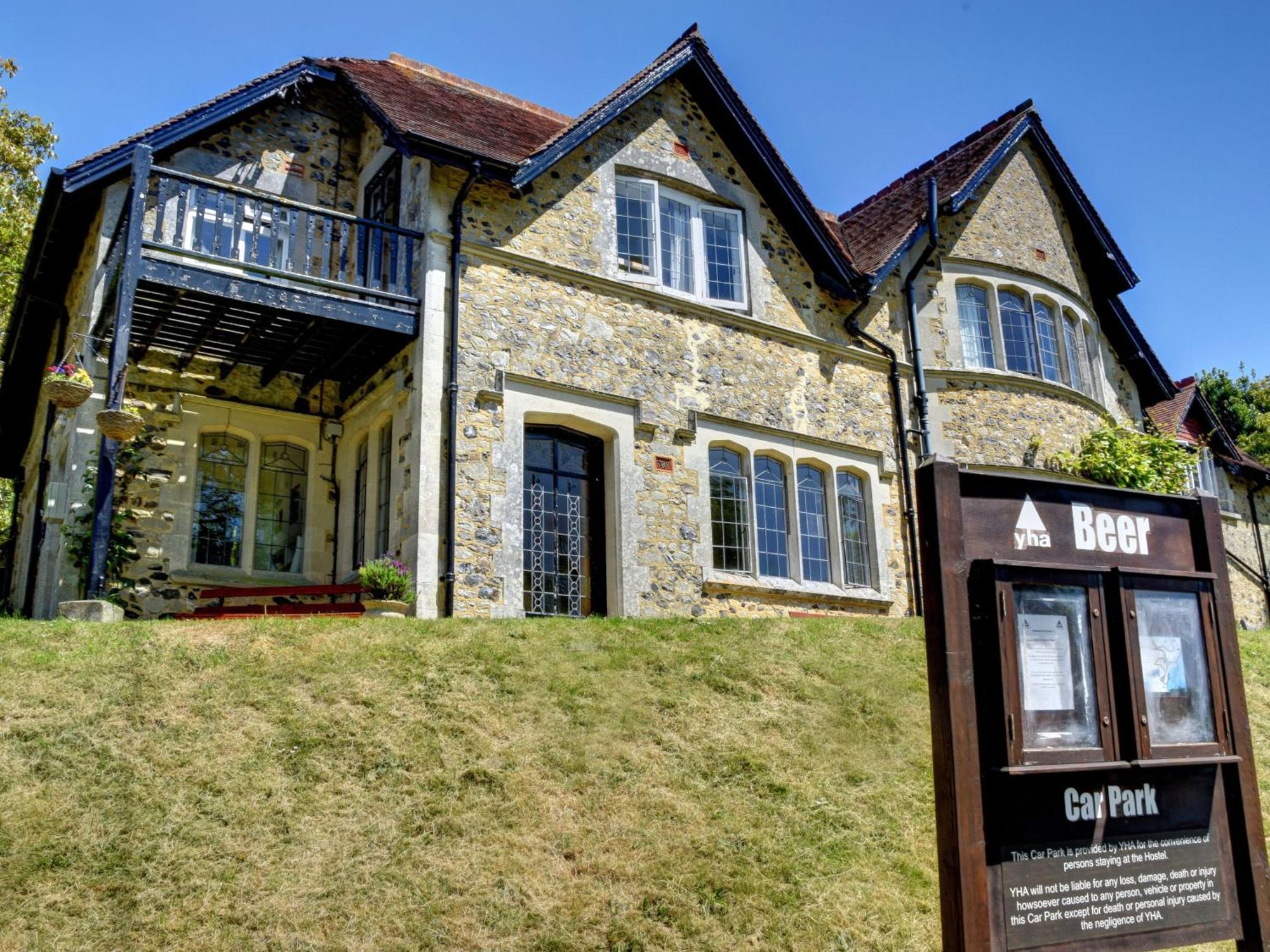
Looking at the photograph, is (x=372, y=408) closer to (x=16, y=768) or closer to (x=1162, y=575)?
(x=16, y=768)

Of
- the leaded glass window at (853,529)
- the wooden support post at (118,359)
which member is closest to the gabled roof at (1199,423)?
the leaded glass window at (853,529)

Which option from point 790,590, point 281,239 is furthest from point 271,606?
point 790,590

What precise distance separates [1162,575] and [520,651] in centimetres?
586

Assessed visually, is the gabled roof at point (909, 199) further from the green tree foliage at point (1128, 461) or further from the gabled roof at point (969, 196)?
the green tree foliage at point (1128, 461)

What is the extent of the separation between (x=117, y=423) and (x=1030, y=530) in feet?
29.4

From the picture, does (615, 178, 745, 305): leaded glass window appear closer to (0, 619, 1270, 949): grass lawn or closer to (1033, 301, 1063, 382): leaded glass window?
(1033, 301, 1063, 382): leaded glass window

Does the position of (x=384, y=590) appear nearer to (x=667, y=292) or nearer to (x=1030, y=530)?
(x=667, y=292)

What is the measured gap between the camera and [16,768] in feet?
23.6

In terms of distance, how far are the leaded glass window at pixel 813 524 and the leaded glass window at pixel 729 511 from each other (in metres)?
0.90

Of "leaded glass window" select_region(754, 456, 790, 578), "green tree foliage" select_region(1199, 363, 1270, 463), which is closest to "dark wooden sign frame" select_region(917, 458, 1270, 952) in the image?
"leaded glass window" select_region(754, 456, 790, 578)

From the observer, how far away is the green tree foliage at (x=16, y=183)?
912 inches

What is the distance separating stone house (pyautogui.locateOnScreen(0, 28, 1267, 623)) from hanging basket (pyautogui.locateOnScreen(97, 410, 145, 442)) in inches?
11.2

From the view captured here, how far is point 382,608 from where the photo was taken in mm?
11469

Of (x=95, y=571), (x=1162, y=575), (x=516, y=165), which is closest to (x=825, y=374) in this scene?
(x=516, y=165)
